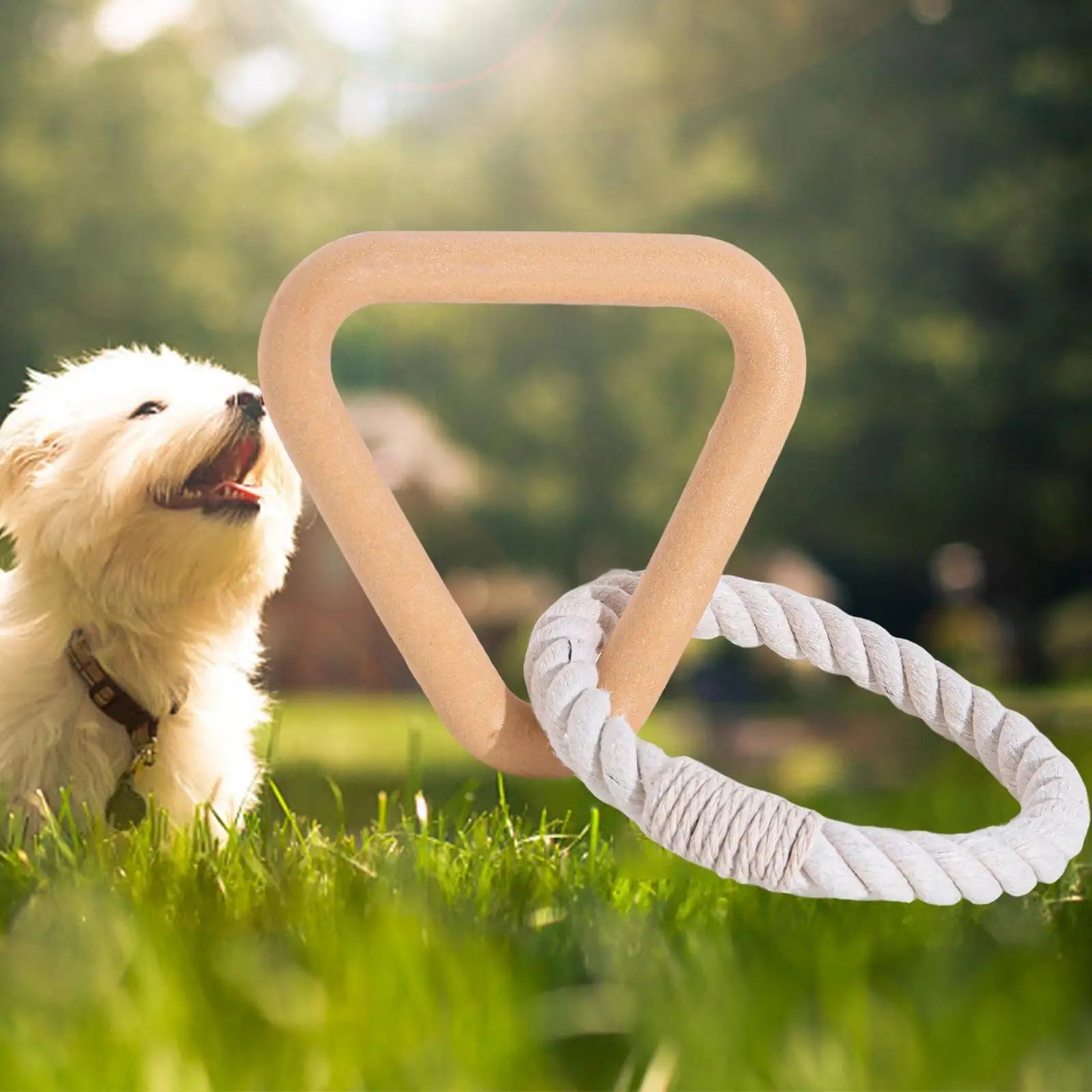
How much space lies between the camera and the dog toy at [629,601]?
4.68 ft

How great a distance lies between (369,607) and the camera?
7.59m

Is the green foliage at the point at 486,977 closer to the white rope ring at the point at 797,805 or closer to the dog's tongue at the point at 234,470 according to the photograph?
the white rope ring at the point at 797,805

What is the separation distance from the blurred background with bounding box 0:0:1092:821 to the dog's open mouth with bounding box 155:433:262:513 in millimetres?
4852

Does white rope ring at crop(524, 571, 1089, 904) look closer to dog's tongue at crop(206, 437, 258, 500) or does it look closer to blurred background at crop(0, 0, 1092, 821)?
dog's tongue at crop(206, 437, 258, 500)

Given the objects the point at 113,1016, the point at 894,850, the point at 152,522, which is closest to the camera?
the point at 113,1016

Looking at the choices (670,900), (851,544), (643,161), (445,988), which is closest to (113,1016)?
(445,988)

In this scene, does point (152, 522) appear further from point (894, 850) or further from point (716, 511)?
point (894, 850)

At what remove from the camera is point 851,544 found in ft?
31.0

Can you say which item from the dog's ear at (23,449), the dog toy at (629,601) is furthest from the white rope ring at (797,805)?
the dog's ear at (23,449)

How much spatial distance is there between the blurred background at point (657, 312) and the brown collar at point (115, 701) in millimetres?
4858

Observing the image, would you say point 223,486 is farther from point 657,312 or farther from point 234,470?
point 657,312

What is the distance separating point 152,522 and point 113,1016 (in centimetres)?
89

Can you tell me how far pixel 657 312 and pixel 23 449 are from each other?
8512mm

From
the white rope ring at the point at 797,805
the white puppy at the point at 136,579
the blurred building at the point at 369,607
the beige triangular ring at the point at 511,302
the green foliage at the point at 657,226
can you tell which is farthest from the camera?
the green foliage at the point at 657,226
